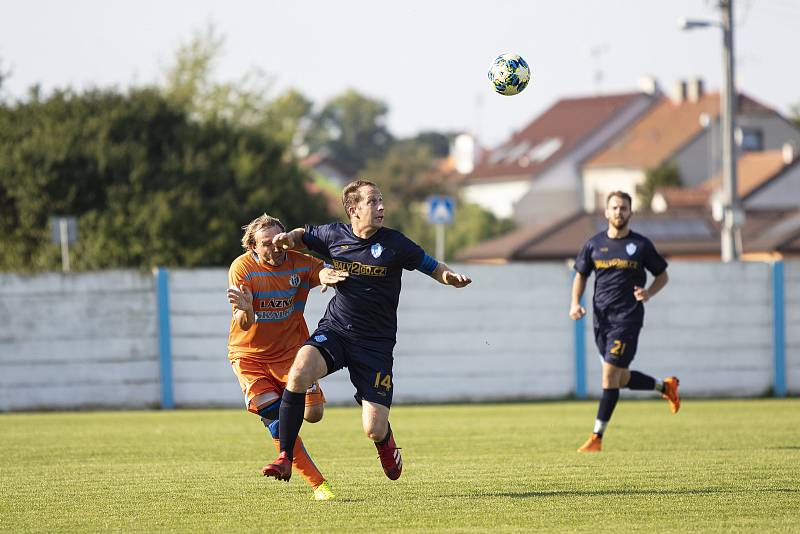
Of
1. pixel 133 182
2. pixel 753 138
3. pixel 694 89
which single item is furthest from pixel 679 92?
pixel 133 182

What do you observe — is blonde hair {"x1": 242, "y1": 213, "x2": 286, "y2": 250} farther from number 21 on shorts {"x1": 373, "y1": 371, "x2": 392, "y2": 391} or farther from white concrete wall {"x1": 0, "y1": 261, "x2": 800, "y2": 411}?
white concrete wall {"x1": 0, "y1": 261, "x2": 800, "y2": 411}

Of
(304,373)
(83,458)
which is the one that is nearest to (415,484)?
(304,373)

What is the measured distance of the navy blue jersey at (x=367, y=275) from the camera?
8.53 meters

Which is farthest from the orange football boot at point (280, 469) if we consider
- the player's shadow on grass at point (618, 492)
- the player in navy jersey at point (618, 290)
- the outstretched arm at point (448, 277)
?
the player in navy jersey at point (618, 290)

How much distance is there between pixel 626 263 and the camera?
11.8 meters

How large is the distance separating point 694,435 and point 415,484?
4790 mm

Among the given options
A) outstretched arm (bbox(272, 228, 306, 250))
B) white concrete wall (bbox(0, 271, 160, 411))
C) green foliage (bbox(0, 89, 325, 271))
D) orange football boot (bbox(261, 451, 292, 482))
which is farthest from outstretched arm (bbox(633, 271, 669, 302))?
green foliage (bbox(0, 89, 325, 271))

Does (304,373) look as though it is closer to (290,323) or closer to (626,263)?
(290,323)

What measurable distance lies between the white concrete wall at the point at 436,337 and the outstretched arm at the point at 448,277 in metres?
9.94

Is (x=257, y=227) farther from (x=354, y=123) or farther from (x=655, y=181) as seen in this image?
(x=354, y=123)

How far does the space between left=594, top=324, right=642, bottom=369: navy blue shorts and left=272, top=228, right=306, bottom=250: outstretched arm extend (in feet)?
13.4

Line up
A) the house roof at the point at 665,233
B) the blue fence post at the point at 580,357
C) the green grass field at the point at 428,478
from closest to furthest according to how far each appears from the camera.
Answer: the green grass field at the point at 428,478
the blue fence post at the point at 580,357
the house roof at the point at 665,233

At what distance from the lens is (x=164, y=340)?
1858cm

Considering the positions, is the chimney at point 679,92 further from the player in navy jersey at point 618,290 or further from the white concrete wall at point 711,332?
the player in navy jersey at point 618,290
